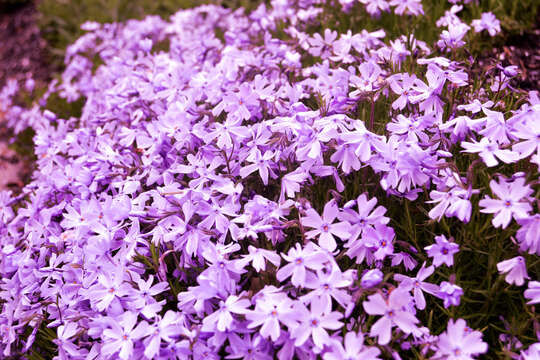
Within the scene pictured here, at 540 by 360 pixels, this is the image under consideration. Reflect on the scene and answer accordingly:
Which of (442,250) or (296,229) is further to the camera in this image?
(296,229)

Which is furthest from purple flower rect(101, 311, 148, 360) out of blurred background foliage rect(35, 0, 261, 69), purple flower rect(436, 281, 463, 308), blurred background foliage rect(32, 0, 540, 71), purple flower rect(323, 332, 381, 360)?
blurred background foliage rect(35, 0, 261, 69)

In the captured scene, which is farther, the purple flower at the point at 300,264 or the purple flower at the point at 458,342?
the purple flower at the point at 300,264

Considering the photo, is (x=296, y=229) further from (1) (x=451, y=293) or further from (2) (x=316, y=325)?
(1) (x=451, y=293)

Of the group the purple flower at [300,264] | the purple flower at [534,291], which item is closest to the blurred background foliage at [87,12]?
the purple flower at [300,264]

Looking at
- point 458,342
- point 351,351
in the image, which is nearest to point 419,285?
point 458,342

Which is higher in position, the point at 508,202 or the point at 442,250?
the point at 508,202

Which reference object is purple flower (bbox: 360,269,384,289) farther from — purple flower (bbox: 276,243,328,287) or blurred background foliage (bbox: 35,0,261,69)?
blurred background foliage (bbox: 35,0,261,69)

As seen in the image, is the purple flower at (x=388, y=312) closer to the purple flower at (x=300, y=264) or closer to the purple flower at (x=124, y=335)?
the purple flower at (x=300, y=264)

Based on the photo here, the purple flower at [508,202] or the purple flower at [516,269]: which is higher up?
the purple flower at [508,202]

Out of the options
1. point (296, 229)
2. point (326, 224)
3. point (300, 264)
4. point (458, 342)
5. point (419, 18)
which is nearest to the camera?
point (458, 342)
